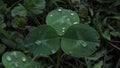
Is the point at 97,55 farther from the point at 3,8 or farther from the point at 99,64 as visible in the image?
the point at 3,8

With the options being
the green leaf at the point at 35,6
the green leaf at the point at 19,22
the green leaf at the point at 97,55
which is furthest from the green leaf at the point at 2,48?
the green leaf at the point at 97,55

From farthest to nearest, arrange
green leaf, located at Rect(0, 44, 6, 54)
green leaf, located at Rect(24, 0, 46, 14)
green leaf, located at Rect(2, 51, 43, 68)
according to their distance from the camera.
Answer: green leaf, located at Rect(24, 0, 46, 14), green leaf, located at Rect(0, 44, 6, 54), green leaf, located at Rect(2, 51, 43, 68)

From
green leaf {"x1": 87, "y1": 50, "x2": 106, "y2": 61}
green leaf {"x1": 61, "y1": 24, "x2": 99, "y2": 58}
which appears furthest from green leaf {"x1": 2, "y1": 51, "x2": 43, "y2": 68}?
green leaf {"x1": 87, "y1": 50, "x2": 106, "y2": 61}

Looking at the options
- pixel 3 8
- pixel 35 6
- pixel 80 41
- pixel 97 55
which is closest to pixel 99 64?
pixel 97 55

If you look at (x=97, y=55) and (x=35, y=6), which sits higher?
(x=35, y=6)

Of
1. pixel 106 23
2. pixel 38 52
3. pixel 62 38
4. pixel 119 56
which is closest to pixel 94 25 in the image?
pixel 106 23

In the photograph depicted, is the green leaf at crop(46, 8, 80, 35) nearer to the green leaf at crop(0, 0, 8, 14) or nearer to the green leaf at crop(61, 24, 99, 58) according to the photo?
the green leaf at crop(61, 24, 99, 58)

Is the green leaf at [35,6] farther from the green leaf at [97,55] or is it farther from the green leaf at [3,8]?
the green leaf at [97,55]
